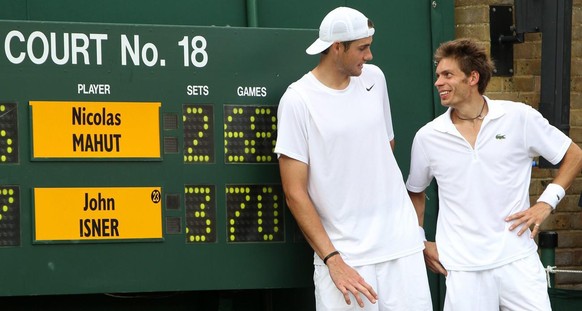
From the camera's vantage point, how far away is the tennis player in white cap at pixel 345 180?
18.4 ft

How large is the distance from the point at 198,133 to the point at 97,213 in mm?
677

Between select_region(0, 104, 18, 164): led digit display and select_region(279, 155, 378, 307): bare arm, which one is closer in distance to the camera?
select_region(279, 155, 378, 307): bare arm

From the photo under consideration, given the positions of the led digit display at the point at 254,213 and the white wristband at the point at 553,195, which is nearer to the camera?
the white wristband at the point at 553,195

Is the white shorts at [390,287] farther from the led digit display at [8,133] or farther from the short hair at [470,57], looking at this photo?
the led digit display at [8,133]

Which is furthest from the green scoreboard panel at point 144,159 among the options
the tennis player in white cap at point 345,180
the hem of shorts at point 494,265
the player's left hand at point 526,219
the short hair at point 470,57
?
the player's left hand at point 526,219

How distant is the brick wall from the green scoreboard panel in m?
1.81

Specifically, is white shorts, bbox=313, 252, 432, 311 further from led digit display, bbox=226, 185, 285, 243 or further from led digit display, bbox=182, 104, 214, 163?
led digit display, bbox=182, 104, 214, 163

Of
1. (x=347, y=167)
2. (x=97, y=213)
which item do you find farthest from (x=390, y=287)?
(x=97, y=213)

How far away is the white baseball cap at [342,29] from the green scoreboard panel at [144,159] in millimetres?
488

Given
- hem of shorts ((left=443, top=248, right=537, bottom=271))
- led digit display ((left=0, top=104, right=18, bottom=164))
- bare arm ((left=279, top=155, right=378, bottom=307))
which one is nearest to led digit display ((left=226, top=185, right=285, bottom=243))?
bare arm ((left=279, top=155, right=378, bottom=307))

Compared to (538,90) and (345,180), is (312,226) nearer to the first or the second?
(345,180)

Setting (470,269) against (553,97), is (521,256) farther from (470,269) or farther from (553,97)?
(553,97)

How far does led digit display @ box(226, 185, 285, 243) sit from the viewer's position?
6023 millimetres

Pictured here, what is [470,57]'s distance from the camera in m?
5.83
